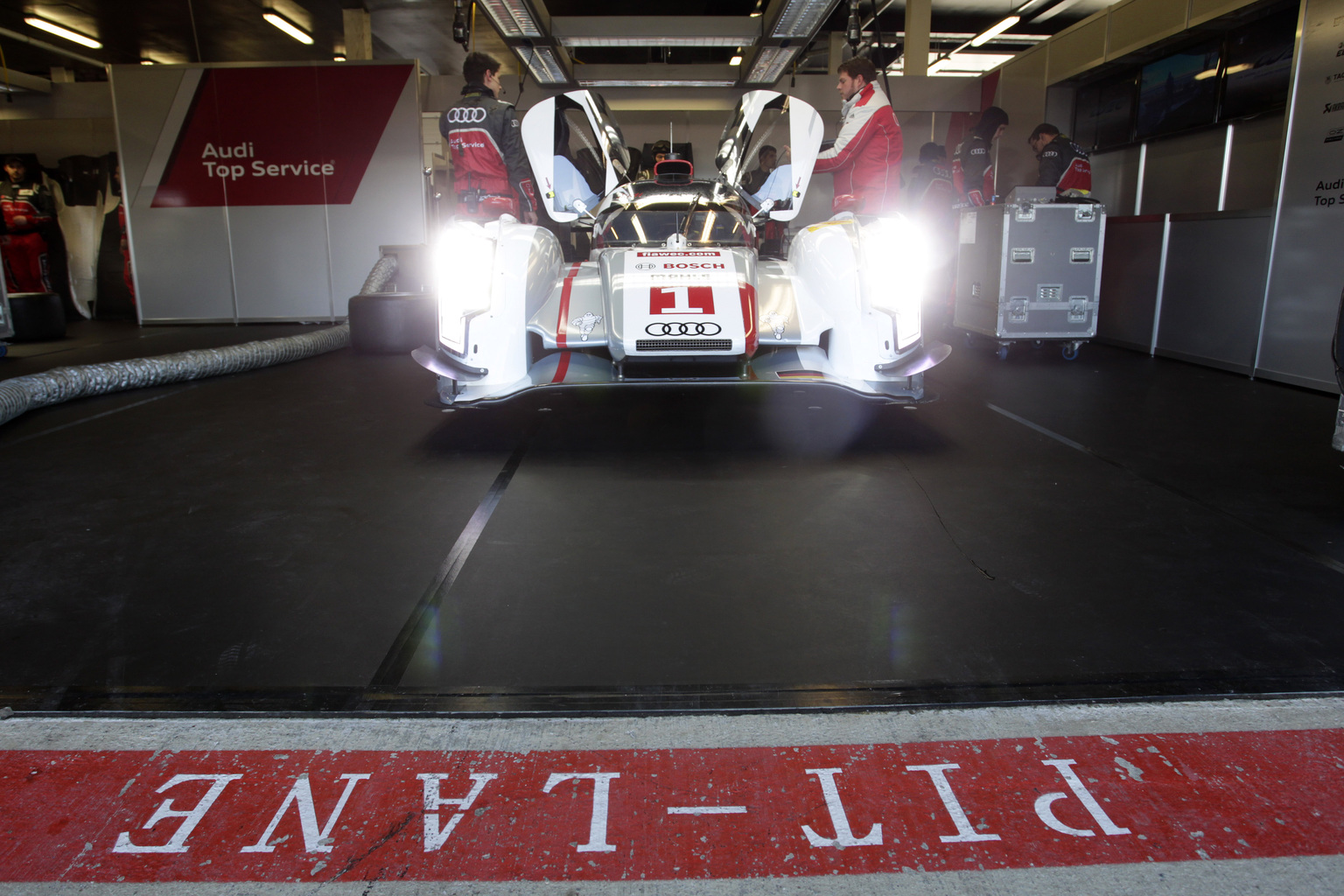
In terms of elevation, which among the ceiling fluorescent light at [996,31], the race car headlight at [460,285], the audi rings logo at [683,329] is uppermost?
the ceiling fluorescent light at [996,31]

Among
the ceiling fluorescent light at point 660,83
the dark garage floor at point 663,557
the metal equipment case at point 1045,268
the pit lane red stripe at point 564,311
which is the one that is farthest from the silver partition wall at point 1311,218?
the ceiling fluorescent light at point 660,83

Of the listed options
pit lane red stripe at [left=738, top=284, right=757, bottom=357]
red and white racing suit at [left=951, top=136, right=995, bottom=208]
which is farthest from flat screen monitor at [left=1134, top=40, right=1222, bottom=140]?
pit lane red stripe at [left=738, top=284, right=757, bottom=357]

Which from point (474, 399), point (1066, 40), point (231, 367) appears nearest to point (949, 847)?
point (474, 399)

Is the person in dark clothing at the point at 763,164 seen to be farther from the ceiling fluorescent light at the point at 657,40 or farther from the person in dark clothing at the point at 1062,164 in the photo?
the ceiling fluorescent light at the point at 657,40

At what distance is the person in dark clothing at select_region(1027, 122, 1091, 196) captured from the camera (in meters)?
6.19

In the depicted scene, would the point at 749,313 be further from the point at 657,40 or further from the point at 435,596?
the point at 657,40

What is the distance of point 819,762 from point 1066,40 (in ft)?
28.0

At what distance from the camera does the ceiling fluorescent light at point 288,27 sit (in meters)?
11.7

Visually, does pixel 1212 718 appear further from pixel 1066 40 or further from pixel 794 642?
pixel 1066 40

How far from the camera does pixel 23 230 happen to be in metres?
8.97

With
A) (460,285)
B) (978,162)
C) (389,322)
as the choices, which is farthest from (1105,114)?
(460,285)

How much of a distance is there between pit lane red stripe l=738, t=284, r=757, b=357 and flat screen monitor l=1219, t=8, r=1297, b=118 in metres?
4.75

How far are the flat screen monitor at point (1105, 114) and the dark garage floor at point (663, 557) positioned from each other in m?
4.49

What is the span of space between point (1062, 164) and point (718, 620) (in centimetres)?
591
